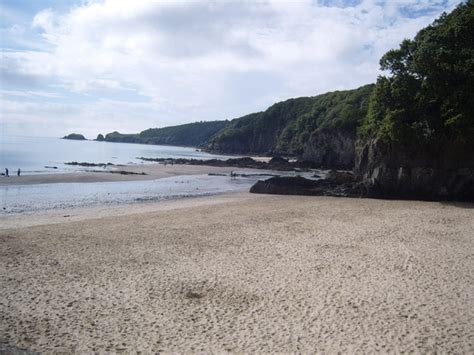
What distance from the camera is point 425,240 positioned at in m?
15.3

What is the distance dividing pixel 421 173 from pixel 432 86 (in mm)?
7009

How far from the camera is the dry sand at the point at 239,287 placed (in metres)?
7.74

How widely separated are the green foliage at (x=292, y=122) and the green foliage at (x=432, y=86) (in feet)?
125

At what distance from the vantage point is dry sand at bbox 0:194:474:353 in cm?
774

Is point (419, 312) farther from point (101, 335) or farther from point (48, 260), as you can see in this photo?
point (48, 260)

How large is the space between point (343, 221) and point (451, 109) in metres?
13.1

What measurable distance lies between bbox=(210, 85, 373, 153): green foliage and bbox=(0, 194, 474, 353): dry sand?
186 feet

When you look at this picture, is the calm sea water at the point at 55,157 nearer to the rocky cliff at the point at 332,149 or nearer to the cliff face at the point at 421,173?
the rocky cliff at the point at 332,149

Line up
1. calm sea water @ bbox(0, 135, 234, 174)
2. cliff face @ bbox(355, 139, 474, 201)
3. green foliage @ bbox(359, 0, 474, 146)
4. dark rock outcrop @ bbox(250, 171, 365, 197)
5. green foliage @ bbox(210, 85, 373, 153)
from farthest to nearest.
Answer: green foliage @ bbox(210, 85, 373, 153) → calm sea water @ bbox(0, 135, 234, 174) → dark rock outcrop @ bbox(250, 171, 365, 197) → cliff face @ bbox(355, 139, 474, 201) → green foliage @ bbox(359, 0, 474, 146)

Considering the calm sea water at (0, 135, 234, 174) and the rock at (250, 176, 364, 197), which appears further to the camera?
the calm sea water at (0, 135, 234, 174)

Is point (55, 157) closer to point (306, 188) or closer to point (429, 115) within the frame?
point (306, 188)

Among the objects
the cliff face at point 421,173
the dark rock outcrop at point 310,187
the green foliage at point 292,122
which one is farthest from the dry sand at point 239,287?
the green foliage at point 292,122

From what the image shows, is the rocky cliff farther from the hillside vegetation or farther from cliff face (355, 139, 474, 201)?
the hillside vegetation

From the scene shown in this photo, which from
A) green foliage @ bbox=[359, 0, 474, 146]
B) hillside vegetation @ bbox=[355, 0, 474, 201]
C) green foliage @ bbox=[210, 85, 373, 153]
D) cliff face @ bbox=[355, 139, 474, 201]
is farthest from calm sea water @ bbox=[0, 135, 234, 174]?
green foliage @ bbox=[359, 0, 474, 146]
